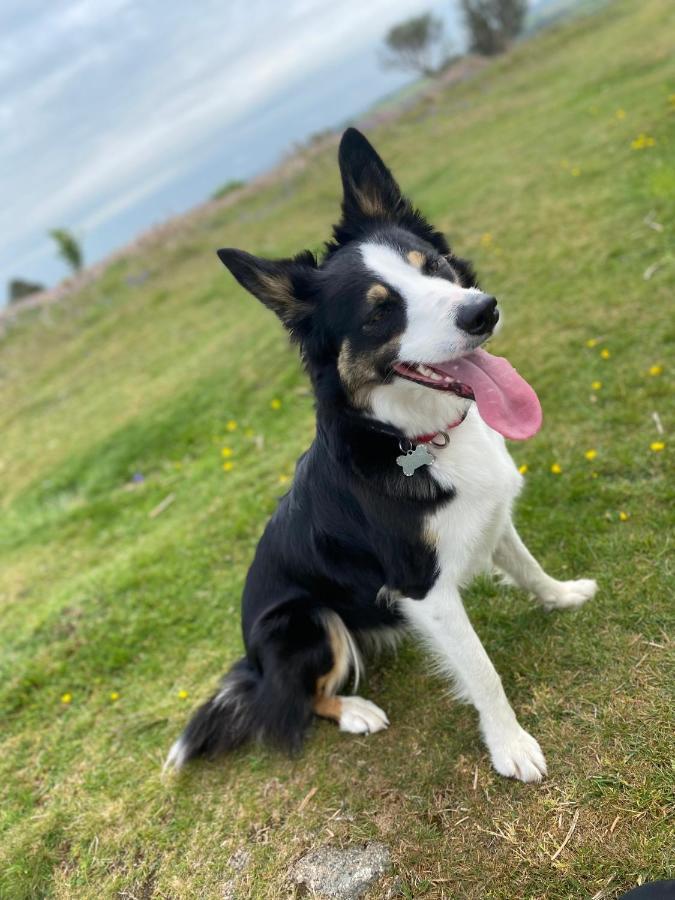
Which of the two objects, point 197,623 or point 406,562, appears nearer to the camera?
point 406,562

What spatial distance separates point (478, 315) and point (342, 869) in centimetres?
250

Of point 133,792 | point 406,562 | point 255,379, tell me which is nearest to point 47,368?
point 255,379

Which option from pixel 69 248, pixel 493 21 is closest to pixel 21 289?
pixel 69 248

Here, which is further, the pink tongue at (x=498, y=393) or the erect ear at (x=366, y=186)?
the erect ear at (x=366, y=186)

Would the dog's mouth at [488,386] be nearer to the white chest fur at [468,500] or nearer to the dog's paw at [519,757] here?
the white chest fur at [468,500]

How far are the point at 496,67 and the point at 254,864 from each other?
2856 centimetres

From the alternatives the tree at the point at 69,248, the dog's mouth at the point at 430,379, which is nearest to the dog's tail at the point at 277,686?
the dog's mouth at the point at 430,379

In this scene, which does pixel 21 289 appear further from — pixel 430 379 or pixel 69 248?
pixel 430 379

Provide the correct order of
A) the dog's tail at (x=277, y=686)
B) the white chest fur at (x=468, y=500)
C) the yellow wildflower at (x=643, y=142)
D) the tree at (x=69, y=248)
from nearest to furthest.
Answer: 1. the white chest fur at (x=468, y=500)
2. the dog's tail at (x=277, y=686)
3. the yellow wildflower at (x=643, y=142)
4. the tree at (x=69, y=248)

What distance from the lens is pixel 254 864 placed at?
2893 mm

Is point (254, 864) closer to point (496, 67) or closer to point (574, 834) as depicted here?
point (574, 834)

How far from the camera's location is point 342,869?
270cm

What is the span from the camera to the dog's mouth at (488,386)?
102 inches

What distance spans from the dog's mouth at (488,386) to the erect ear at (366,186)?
0.95m
